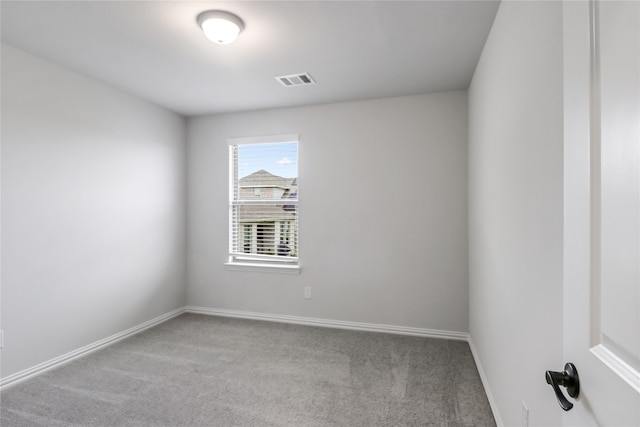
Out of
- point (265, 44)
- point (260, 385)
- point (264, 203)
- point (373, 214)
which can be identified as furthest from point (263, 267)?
point (265, 44)

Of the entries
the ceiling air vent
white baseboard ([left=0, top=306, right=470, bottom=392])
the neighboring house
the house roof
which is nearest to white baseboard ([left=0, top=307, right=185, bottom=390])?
white baseboard ([left=0, top=306, right=470, bottom=392])

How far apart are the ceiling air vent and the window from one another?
2.65ft

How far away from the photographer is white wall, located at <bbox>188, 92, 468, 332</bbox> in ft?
11.3

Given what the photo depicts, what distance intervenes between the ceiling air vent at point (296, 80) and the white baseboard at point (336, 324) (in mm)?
2575

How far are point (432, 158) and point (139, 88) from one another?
3092 millimetres

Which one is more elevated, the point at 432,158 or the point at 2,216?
the point at 432,158

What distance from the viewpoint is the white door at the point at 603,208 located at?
49cm

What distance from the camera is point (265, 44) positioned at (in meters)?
2.47

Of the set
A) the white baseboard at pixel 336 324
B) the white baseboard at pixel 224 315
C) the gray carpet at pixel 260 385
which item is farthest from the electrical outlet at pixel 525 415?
the white baseboard at pixel 336 324

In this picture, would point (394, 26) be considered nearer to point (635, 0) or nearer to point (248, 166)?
point (635, 0)

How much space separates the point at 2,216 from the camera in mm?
2445

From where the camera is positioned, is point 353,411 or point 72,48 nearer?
point 353,411

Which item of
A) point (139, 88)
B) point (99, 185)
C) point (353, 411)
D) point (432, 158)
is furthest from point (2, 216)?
point (432, 158)

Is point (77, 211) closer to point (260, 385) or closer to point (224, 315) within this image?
point (224, 315)
